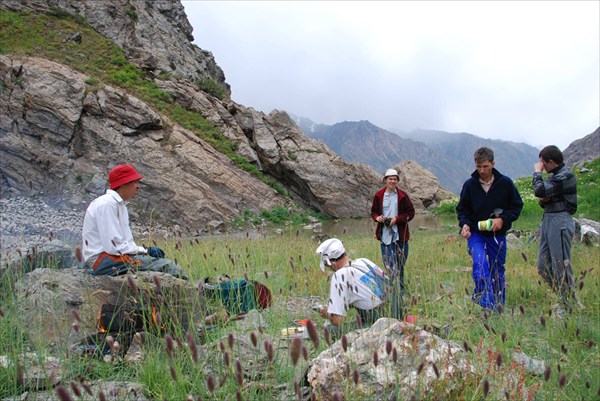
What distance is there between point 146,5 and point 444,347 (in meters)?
40.7

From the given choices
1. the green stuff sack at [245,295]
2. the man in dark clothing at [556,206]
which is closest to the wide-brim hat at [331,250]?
the green stuff sack at [245,295]

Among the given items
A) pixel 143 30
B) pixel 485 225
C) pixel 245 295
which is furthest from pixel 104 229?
pixel 143 30

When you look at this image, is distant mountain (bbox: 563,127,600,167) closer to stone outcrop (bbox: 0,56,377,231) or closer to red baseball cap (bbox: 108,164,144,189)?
stone outcrop (bbox: 0,56,377,231)

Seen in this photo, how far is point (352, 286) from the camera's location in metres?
3.52

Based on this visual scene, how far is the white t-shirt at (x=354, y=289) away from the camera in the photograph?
3.64 m

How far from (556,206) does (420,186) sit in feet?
110

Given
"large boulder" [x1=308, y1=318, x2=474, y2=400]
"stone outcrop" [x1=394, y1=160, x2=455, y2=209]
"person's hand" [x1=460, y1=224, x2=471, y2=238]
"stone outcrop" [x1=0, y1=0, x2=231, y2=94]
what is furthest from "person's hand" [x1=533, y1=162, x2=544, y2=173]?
"stone outcrop" [x1=394, y1=160, x2=455, y2=209]

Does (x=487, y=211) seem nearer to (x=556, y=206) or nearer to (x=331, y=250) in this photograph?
(x=556, y=206)

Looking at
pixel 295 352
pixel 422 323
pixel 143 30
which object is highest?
pixel 143 30

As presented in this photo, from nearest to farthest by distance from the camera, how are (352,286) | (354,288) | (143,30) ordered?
(352,286), (354,288), (143,30)

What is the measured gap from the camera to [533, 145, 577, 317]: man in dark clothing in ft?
16.5

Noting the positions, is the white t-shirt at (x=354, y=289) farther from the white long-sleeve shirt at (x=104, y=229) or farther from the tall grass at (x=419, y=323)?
the white long-sleeve shirt at (x=104, y=229)

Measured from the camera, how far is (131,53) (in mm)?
30844

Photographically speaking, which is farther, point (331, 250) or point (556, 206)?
point (556, 206)
